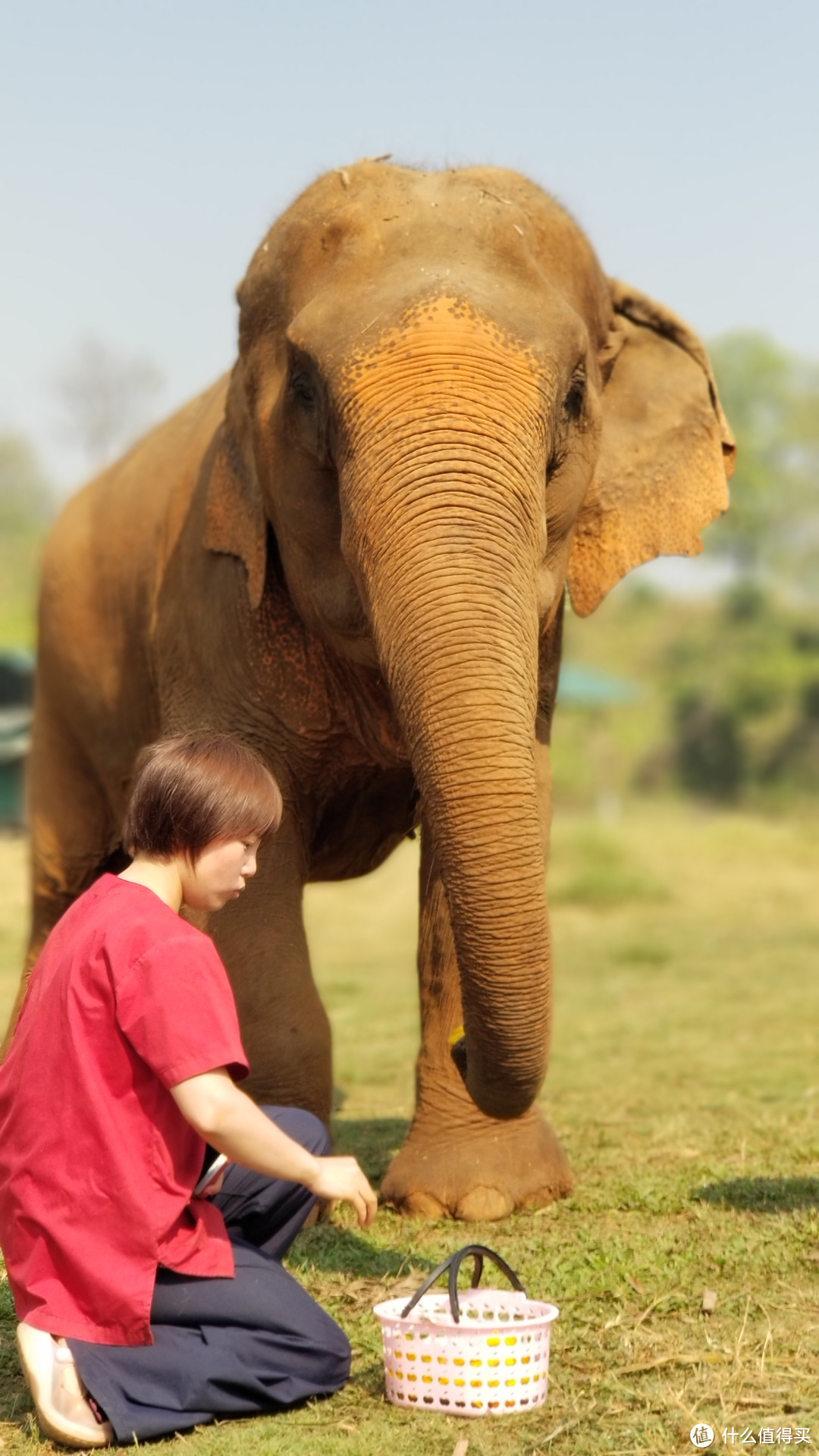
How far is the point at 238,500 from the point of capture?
5.46 m

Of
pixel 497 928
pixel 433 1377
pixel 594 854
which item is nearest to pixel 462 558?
pixel 497 928

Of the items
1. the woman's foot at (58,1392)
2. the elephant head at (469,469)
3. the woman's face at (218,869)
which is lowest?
the woman's foot at (58,1392)

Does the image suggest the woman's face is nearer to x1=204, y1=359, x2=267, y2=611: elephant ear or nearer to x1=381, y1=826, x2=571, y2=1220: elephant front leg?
x1=381, y1=826, x2=571, y2=1220: elephant front leg

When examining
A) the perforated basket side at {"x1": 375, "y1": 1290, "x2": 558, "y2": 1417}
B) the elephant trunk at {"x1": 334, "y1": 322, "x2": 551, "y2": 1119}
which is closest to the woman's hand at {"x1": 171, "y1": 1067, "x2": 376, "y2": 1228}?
the perforated basket side at {"x1": 375, "y1": 1290, "x2": 558, "y2": 1417}

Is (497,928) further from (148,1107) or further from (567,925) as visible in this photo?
(567,925)

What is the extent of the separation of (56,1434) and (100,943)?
891mm

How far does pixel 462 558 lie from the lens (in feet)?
13.9

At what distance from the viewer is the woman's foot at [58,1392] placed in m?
3.39

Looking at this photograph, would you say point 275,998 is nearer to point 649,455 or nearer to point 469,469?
point 469,469

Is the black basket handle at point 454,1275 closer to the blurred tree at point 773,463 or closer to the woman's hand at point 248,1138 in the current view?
the woman's hand at point 248,1138

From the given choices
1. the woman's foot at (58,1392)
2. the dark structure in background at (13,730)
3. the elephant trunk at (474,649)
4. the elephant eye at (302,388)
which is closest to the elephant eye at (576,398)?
the elephant trunk at (474,649)

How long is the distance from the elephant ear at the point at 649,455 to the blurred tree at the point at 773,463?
5872 centimetres

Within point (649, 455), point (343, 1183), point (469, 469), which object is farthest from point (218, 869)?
point (649, 455)

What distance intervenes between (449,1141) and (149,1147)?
6.78 ft
